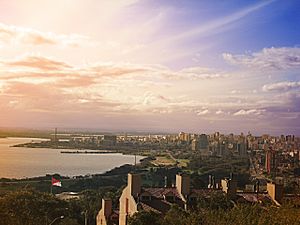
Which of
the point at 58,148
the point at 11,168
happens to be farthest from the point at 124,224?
the point at 58,148

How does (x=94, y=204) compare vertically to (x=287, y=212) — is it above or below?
below

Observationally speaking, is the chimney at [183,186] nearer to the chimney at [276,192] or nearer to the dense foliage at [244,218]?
the chimney at [276,192]

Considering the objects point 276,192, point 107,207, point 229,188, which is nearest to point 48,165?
point 107,207

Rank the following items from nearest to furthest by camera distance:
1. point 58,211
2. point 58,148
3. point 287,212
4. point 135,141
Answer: point 287,212, point 58,211, point 58,148, point 135,141

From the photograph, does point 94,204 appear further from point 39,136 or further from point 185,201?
point 39,136

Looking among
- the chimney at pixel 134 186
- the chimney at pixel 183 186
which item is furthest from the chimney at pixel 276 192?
the chimney at pixel 134 186

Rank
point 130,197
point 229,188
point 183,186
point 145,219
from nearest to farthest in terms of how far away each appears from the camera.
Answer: point 145,219, point 130,197, point 183,186, point 229,188

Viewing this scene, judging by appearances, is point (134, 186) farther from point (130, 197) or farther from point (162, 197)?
point (162, 197)

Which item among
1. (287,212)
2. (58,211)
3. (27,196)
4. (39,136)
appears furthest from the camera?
(39,136)
